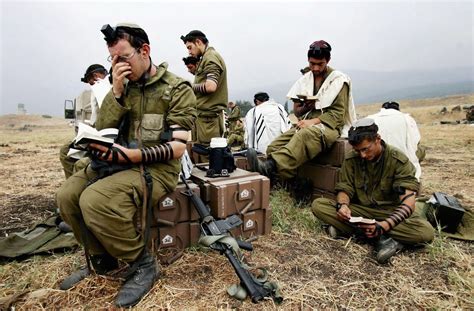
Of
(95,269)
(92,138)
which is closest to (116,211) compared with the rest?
(92,138)

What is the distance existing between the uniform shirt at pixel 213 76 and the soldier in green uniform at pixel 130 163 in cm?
170

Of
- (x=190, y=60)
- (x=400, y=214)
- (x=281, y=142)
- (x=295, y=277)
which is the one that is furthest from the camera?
(x=190, y=60)

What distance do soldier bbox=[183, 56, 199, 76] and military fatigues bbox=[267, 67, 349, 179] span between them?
1.58m

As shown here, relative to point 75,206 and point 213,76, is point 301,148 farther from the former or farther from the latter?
point 75,206

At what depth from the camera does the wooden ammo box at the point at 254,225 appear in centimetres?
346

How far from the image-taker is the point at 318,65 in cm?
436

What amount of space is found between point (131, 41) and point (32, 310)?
1.95 meters

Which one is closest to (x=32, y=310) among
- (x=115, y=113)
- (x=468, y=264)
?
(x=115, y=113)

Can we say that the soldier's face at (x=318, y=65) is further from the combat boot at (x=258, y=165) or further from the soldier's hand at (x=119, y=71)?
the soldier's hand at (x=119, y=71)

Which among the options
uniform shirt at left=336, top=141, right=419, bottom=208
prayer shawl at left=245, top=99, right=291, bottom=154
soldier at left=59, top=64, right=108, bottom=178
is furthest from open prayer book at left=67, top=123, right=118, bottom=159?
prayer shawl at left=245, top=99, right=291, bottom=154

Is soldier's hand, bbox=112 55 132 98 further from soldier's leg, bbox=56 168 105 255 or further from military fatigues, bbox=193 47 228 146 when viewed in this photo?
military fatigues, bbox=193 47 228 146

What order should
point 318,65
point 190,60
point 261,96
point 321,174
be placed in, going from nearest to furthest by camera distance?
1. point 318,65
2. point 321,174
3. point 190,60
4. point 261,96

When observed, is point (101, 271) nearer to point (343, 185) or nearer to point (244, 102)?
point (343, 185)

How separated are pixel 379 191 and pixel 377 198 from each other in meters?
0.07
